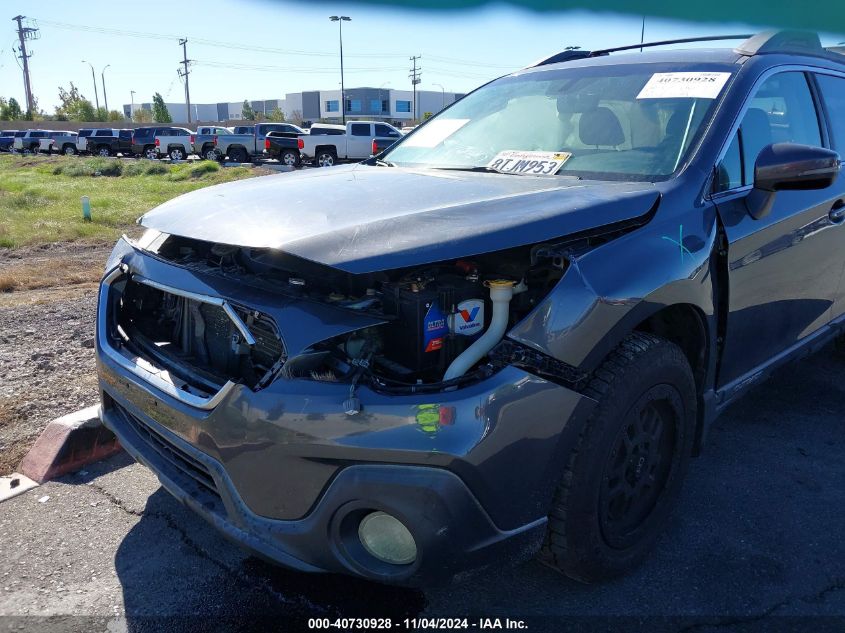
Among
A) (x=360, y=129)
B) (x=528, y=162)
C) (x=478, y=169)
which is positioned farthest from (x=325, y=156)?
(x=528, y=162)

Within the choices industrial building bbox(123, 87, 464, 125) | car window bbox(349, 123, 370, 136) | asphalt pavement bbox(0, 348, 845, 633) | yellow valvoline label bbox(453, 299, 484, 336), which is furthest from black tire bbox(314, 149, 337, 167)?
industrial building bbox(123, 87, 464, 125)

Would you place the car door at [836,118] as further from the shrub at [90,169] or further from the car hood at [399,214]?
the shrub at [90,169]

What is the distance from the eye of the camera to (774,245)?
3029 mm

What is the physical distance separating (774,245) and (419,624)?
2156 millimetres

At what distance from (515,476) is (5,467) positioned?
2755 millimetres

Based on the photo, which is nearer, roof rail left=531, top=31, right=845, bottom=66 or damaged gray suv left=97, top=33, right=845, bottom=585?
damaged gray suv left=97, top=33, right=845, bottom=585

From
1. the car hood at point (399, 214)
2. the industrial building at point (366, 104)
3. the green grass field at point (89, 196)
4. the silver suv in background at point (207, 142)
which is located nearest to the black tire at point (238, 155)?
the silver suv in background at point (207, 142)

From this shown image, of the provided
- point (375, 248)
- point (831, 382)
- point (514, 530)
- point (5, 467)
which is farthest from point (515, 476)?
point (831, 382)

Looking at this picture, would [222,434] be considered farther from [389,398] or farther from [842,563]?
[842,563]

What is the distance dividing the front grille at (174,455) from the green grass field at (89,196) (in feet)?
30.0

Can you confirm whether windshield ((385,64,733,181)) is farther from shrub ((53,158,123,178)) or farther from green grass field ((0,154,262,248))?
shrub ((53,158,123,178))

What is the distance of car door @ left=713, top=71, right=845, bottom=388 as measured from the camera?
2.86 meters

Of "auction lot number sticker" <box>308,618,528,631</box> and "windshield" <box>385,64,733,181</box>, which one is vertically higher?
"windshield" <box>385,64,733,181</box>

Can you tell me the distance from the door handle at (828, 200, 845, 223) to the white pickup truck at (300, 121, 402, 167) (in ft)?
85.1
